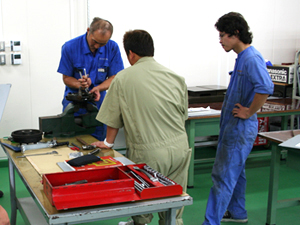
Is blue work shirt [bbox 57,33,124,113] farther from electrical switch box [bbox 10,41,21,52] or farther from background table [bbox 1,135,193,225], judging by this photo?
background table [bbox 1,135,193,225]

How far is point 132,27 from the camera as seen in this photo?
14.1 feet

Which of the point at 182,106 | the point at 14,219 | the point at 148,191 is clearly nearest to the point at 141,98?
the point at 182,106

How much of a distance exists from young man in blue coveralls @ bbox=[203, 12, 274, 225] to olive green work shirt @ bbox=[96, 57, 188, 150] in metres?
0.60

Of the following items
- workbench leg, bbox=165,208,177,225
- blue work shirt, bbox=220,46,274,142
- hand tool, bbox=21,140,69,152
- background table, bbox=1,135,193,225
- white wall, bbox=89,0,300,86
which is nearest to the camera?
background table, bbox=1,135,193,225

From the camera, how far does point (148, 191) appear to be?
1.51 metres

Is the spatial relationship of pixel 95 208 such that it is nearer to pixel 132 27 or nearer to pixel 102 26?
pixel 102 26

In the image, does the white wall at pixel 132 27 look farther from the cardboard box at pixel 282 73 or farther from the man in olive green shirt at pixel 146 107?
Answer: the man in olive green shirt at pixel 146 107

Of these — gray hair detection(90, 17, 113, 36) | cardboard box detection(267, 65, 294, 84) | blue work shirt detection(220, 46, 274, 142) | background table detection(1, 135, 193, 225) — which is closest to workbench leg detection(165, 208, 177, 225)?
background table detection(1, 135, 193, 225)

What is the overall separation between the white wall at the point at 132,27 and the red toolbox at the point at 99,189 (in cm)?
264

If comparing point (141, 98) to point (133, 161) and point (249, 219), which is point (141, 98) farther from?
point (249, 219)

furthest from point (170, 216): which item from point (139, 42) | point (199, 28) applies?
point (199, 28)

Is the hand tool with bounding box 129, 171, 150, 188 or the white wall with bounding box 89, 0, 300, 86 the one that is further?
the white wall with bounding box 89, 0, 300, 86

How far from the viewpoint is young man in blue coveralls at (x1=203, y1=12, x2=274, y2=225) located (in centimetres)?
239

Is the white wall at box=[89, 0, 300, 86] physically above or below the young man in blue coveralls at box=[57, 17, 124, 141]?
above
